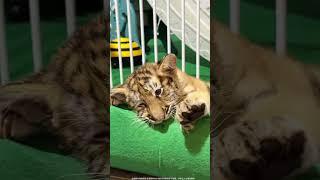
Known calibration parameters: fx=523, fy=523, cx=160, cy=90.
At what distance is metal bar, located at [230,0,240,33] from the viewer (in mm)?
1705

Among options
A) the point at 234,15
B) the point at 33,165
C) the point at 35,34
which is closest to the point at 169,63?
the point at 234,15

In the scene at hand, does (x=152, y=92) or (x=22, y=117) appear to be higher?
(x=152, y=92)

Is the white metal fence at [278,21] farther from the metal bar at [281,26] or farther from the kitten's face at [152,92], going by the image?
the kitten's face at [152,92]

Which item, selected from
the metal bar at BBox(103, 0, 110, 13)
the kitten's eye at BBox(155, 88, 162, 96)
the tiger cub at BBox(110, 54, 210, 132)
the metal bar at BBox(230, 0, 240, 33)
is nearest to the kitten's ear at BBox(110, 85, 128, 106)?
the tiger cub at BBox(110, 54, 210, 132)

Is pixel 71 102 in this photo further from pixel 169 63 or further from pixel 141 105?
pixel 169 63

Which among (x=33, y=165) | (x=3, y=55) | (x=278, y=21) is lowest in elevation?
(x=33, y=165)

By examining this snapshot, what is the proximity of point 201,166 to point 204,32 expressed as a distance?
0.43 m

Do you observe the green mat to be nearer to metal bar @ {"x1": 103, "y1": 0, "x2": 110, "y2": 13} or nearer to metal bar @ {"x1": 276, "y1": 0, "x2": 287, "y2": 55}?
metal bar @ {"x1": 103, "y1": 0, "x2": 110, "y2": 13}

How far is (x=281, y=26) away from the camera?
1719 millimetres

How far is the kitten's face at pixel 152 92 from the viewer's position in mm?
1703

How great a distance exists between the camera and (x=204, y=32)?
5.50ft

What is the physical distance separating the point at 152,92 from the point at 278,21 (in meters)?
0.48

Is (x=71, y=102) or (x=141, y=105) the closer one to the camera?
(x=141, y=105)

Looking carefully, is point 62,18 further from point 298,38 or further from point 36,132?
point 298,38
